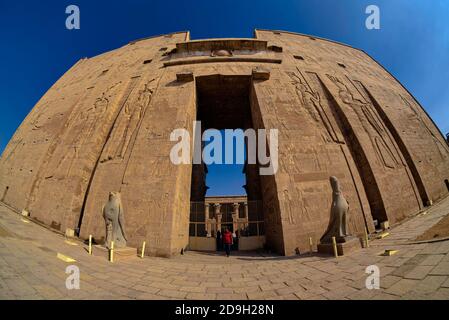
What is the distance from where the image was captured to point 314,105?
10578 millimetres

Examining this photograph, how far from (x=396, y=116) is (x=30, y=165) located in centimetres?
2285

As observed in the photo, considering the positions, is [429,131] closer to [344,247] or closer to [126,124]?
[344,247]

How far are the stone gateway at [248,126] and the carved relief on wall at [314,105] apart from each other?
0.22 feet

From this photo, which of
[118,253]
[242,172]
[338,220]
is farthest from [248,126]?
[118,253]

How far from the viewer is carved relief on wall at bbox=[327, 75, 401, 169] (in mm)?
10047

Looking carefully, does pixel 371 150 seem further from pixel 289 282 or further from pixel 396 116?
pixel 289 282

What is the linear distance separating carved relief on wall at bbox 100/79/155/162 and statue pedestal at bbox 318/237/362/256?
9.30 metres

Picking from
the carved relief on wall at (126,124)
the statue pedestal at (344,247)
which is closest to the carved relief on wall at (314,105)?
the statue pedestal at (344,247)

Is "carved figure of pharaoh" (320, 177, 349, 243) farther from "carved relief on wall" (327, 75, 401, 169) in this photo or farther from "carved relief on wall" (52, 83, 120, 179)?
"carved relief on wall" (52, 83, 120, 179)

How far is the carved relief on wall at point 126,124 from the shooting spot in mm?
9273

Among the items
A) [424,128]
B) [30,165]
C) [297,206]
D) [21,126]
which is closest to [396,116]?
[424,128]

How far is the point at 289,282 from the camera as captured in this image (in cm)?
376

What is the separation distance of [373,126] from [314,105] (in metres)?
3.81

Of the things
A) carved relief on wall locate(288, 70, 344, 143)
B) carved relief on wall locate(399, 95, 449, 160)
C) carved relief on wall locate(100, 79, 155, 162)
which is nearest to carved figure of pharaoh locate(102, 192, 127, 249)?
carved relief on wall locate(100, 79, 155, 162)
